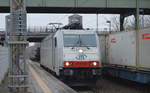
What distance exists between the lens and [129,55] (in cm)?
1568

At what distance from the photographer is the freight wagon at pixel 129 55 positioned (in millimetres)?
13788

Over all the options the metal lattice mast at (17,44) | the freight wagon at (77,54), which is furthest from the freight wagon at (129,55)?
the metal lattice mast at (17,44)

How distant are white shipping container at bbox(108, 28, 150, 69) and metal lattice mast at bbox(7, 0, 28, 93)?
569cm

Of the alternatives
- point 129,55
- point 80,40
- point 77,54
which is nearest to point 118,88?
point 129,55

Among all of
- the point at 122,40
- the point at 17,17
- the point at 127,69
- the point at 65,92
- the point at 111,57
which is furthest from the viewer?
the point at 111,57

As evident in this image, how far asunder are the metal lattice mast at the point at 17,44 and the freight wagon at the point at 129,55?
5.69 m

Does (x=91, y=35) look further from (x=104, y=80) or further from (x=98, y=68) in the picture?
(x=104, y=80)

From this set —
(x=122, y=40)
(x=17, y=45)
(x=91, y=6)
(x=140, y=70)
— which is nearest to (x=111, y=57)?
(x=122, y=40)

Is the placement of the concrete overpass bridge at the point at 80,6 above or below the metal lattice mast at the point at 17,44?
above

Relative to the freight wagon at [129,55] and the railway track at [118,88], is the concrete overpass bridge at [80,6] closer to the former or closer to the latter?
the freight wagon at [129,55]

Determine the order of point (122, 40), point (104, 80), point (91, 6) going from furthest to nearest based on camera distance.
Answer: point (91, 6) < point (104, 80) < point (122, 40)

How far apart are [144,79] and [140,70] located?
0.53 metres

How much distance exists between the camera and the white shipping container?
13.7 metres

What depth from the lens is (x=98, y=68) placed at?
1612 centimetres
